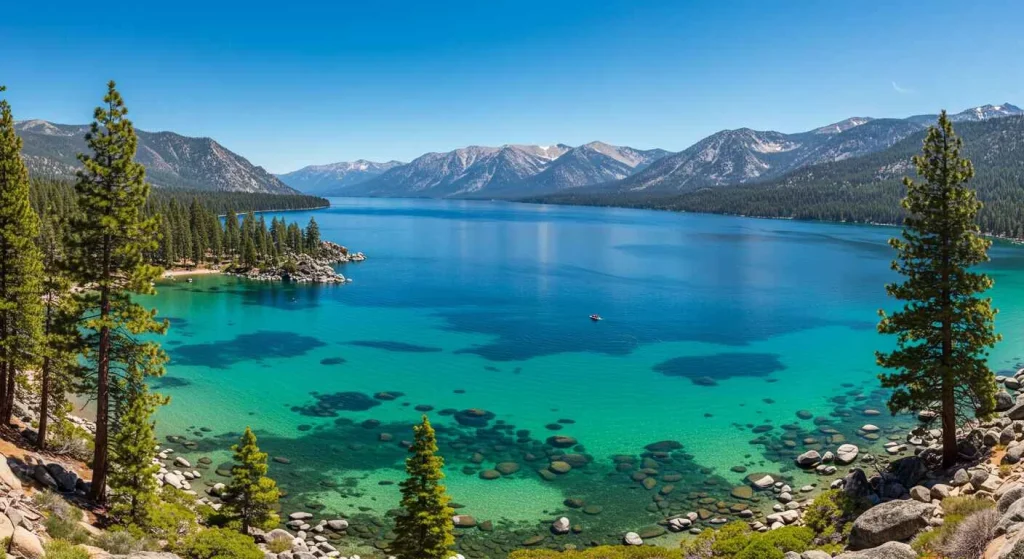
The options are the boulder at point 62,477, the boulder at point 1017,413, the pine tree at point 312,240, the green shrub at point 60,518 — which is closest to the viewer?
the green shrub at point 60,518

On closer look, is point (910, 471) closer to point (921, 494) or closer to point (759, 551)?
point (921, 494)

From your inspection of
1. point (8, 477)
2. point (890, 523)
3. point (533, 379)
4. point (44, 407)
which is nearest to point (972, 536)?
point (890, 523)

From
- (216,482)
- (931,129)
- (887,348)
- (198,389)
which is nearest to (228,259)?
(198,389)

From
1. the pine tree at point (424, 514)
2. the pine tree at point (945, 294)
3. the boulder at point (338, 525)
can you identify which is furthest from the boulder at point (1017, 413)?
the boulder at point (338, 525)

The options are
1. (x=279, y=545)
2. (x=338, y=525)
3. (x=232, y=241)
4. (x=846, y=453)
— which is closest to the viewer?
(x=279, y=545)

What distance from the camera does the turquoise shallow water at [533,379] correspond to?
38.4 metres

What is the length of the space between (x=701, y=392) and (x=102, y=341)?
47.0 metres

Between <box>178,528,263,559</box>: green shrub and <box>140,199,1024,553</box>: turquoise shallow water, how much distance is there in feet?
27.0

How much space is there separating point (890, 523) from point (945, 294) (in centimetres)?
1294

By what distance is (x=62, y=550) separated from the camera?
18734mm

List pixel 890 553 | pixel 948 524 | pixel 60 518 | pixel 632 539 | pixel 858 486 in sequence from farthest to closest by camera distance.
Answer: pixel 632 539 < pixel 858 486 < pixel 60 518 < pixel 948 524 < pixel 890 553

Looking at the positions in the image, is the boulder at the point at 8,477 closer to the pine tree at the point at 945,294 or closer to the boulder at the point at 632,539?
the boulder at the point at 632,539

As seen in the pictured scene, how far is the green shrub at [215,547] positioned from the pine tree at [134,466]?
2.31 metres

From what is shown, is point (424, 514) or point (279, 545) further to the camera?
point (279, 545)
